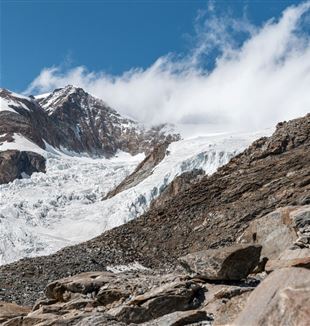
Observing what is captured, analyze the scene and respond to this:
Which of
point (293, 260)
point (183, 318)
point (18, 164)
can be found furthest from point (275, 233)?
point (18, 164)

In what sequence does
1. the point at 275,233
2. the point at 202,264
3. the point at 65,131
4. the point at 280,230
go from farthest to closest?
the point at 65,131
the point at 275,233
the point at 280,230
the point at 202,264

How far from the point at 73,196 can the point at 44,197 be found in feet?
12.1

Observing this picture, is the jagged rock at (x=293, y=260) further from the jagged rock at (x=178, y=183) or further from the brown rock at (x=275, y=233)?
the jagged rock at (x=178, y=183)

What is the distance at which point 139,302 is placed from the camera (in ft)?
36.6

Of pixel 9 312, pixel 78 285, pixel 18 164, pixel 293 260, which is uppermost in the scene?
pixel 18 164

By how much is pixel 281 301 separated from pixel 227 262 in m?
3.98

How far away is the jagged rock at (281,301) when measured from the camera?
7.30 meters

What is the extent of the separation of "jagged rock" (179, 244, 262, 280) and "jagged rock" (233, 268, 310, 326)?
3.04 metres

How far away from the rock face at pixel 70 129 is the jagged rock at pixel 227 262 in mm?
132782

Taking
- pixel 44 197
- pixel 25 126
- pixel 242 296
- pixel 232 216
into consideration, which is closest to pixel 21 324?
pixel 242 296

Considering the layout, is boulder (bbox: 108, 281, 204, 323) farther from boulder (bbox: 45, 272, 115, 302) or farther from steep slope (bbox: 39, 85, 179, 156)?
steep slope (bbox: 39, 85, 179, 156)

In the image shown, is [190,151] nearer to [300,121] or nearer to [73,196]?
[73,196]

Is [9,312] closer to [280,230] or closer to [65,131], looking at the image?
[280,230]

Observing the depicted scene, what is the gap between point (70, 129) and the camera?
182000 millimetres
